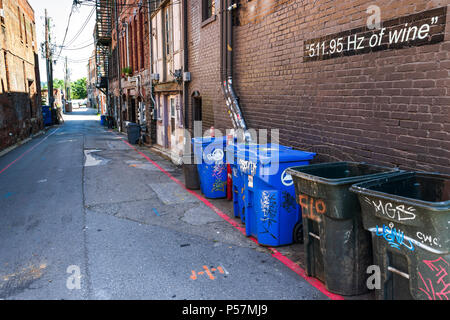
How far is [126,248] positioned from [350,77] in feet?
14.0

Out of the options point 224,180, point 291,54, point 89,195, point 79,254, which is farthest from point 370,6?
point 89,195

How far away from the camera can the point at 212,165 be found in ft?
26.8

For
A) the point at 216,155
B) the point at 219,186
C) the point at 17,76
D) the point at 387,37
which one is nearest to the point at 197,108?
the point at 216,155

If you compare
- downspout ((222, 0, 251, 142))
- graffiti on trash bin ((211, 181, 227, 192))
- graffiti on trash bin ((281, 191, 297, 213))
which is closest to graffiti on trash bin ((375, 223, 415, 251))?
graffiti on trash bin ((281, 191, 297, 213))

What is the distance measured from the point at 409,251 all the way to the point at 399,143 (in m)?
1.89

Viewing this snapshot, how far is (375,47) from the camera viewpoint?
4891 millimetres

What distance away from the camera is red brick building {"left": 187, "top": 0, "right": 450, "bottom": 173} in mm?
4172

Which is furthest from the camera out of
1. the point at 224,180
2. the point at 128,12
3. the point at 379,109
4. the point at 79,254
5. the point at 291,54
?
the point at 128,12

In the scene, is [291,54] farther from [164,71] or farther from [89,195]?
[164,71]

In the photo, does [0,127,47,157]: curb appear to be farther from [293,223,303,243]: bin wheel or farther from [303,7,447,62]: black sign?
[303,7,447,62]: black sign

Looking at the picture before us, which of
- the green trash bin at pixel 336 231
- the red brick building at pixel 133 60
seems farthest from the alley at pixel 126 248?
the red brick building at pixel 133 60

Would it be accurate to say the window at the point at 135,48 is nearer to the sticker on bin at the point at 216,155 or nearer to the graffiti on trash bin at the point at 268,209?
the sticker on bin at the point at 216,155

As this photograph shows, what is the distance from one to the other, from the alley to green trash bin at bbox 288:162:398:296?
340 mm

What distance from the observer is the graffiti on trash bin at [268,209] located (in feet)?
17.2
